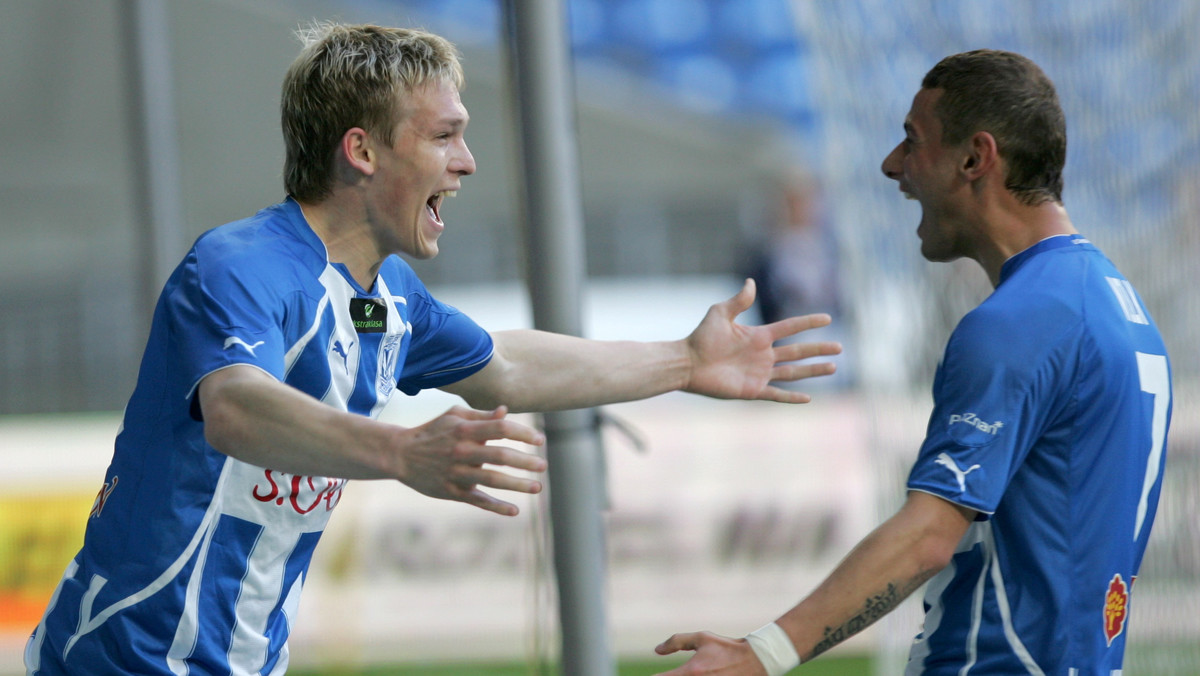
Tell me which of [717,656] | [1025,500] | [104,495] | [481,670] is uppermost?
[104,495]

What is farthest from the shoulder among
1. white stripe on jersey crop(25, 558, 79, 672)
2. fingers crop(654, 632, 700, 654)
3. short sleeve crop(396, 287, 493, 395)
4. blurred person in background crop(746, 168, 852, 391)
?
blurred person in background crop(746, 168, 852, 391)

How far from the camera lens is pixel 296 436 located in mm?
1924

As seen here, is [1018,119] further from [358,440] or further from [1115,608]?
[358,440]

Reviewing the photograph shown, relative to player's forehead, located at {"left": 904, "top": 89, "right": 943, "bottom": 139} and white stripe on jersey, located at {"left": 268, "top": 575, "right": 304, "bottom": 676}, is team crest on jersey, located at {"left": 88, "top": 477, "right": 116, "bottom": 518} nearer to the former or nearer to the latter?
white stripe on jersey, located at {"left": 268, "top": 575, "right": 304, "bottom": 676}

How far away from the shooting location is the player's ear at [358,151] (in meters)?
2.45

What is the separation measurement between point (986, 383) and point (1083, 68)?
2915 mm

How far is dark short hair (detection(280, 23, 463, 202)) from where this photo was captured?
2459 millimetres

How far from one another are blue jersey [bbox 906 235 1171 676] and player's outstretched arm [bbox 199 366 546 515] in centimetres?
78

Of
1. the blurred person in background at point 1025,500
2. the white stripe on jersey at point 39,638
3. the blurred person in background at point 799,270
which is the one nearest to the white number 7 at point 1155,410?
the blurred person in background at point 1025,500

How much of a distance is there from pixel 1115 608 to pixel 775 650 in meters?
0.65

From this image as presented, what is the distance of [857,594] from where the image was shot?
210 cm

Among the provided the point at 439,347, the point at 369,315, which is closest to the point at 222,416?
the point at 369,315

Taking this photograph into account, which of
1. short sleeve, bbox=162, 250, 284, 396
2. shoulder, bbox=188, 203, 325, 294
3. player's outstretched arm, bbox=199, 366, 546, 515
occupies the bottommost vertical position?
player's outstretched arm, bbox=199, 366, 546, 515

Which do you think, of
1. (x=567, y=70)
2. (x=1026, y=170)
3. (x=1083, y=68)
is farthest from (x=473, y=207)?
(x=1026, y=170)
